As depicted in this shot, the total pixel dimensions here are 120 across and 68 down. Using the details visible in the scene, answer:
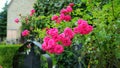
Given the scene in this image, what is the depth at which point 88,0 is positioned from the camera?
334 centimetres

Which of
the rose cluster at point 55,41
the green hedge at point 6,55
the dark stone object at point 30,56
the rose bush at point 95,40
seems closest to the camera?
the dark stone object at point 30,56

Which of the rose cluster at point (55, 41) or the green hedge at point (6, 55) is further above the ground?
the rose cluster at point (55, 41)

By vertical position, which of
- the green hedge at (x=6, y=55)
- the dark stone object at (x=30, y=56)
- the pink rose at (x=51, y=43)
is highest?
the pink rose at (x=51, y=43)

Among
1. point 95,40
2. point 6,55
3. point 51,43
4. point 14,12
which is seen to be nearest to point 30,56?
point 51,43

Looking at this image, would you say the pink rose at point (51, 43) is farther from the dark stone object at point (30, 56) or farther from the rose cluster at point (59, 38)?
the dark stone object at point (30, 56)

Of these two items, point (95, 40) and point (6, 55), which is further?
point (6, 55)

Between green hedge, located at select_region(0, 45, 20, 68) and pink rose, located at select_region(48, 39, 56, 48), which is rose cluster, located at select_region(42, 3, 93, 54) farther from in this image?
green hedge, located at select_region(0, 45, 20, 68)

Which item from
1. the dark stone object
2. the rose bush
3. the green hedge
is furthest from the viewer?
the green hedge

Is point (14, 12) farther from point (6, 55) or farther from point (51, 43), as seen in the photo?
point (51, 43)

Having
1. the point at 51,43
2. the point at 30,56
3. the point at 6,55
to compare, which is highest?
the point at 51,43

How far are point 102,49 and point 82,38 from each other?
218 mm

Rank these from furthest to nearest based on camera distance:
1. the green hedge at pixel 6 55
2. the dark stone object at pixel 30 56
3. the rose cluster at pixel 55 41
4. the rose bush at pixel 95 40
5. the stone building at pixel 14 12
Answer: the stone building at pixel 14 12 < the green hedge at pixel 6 55 < the rose bush at pixel 95 40 < the rose cluster at pixel 55 41 < the dark stone object at pixel 30 56

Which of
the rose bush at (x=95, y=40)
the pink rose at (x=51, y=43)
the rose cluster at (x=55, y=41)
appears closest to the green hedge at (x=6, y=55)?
the rose bush at (x=95, y=40)

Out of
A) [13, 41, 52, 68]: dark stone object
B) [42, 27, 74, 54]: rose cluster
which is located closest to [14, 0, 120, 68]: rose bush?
[42, 27, 74, 54]: rose cluster
